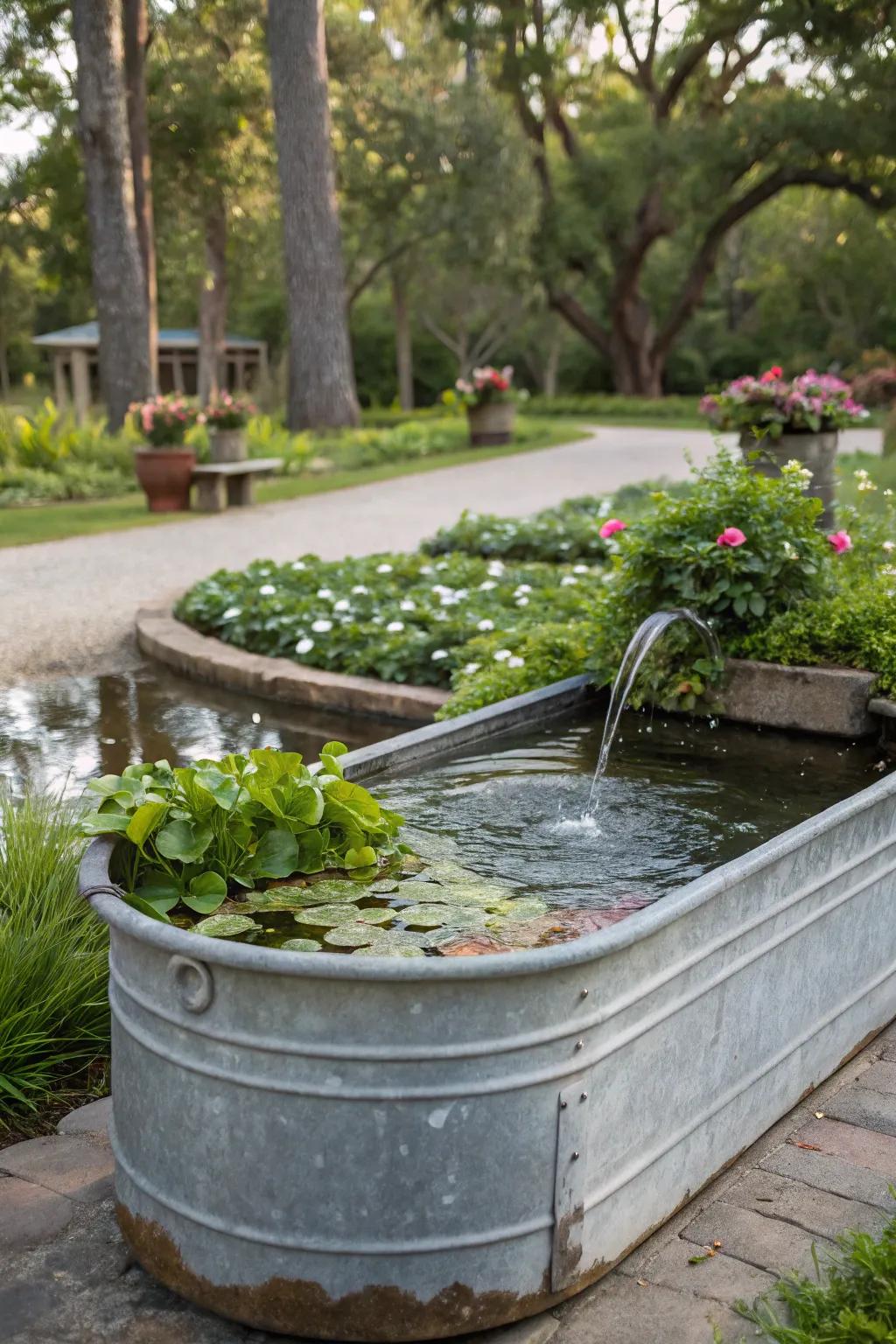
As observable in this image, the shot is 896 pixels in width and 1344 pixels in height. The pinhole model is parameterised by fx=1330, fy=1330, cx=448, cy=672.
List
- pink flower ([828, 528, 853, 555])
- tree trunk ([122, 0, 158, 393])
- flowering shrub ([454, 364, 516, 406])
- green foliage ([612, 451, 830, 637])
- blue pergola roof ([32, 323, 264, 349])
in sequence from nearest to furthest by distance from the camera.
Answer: green foliage ([612, 451, 830, 637])
pink flower ([828, 528, 853, 555])
flowering shrub ([454, 364, 516, 406])
tree trunk ([122, 0, 158, 393])
blue pergola roof ([32, 323, 264, 349])

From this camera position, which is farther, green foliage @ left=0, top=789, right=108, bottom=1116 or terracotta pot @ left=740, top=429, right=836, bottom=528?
terracotta pot @ left=740, top=429, right=836, bottom=528

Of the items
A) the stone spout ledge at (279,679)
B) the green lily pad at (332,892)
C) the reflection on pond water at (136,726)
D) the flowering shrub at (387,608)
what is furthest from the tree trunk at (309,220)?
the green lily pad at (332,892)

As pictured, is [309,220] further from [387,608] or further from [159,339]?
[159,339]

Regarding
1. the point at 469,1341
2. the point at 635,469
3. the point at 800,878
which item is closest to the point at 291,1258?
the point at 469,1341

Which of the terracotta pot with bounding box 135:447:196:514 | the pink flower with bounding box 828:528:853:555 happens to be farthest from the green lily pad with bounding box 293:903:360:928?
the terracotta pot with bounding box 135:447:196:514

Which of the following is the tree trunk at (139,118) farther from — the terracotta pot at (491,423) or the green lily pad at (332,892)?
the green lily pad at (332,892)

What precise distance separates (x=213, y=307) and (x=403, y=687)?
26.0 meters

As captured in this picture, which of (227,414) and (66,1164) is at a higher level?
(227,414)

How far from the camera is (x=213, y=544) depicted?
1122 centimetres

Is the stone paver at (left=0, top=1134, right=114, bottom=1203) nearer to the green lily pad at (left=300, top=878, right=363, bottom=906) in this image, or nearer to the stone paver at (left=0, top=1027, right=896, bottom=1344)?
the stone paver at (left=0, top=1027, right=896, bottom=1344)

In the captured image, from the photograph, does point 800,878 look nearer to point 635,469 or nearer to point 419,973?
point 419,973

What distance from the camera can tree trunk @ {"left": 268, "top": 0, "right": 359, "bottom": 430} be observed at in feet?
58.2

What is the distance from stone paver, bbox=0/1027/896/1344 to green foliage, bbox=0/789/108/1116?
0.17 metres

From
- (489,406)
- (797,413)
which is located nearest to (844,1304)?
(797,413)
